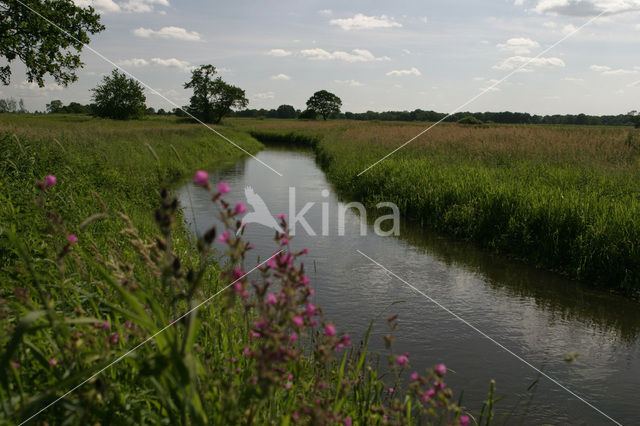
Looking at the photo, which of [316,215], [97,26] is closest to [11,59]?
[97,26]

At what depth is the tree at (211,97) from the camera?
134ft

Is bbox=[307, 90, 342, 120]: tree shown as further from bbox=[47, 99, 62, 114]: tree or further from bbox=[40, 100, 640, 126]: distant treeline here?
bbox=[47, 99, 62, 114]: tree

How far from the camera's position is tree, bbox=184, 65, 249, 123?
40.8 meters

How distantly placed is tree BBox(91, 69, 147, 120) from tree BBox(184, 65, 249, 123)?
15.4 ft

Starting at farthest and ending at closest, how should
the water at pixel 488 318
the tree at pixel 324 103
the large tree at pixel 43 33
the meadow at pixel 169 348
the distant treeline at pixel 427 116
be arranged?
1. the tree at pixel 324 103
2. the distant treeline at pixel 427 116
3. the large tree at pixel 43 33
4. the water at pixel 488 318
5. the meadow at pixel 169 348

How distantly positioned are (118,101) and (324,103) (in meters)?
42.3

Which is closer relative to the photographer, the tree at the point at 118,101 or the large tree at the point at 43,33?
the large tree at the point at 43,33

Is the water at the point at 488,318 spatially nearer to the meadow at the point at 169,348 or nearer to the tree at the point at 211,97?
the meadow at the point at 169,348

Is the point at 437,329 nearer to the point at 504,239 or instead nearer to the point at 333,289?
the point at 333,289

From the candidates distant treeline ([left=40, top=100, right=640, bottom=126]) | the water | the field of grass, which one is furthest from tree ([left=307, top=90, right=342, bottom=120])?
the water

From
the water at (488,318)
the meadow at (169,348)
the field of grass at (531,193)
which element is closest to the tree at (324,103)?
the field of grass at (531,193)

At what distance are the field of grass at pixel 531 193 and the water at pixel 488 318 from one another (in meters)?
0.42

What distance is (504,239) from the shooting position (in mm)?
7312

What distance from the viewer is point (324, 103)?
7756 centimetres
